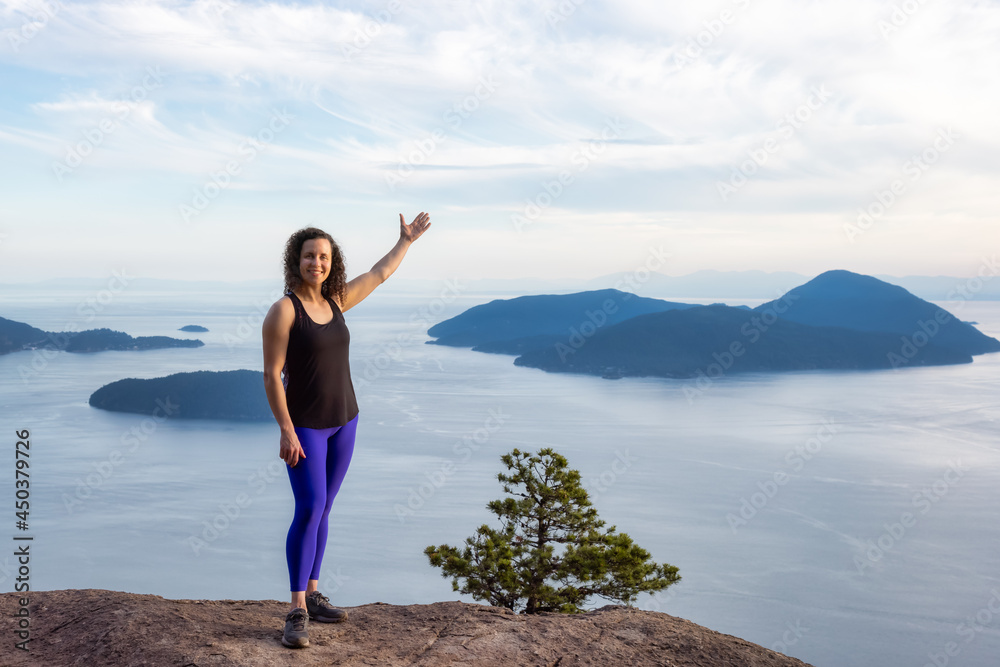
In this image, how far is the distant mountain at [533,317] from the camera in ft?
448

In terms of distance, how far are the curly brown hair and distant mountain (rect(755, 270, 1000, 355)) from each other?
13800cm

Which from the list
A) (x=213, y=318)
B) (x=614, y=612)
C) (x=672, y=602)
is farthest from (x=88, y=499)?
(x=213, y=318)

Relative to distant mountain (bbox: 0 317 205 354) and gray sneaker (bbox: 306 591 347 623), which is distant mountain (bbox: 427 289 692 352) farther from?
gray sneaker (bbox: 306 591 347 623)

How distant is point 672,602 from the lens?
3781 centimetres

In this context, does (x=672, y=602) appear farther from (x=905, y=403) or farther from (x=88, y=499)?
(x=905, y=403)

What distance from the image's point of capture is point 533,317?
146m

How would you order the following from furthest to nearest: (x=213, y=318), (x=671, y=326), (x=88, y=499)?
1. (x=213, y=318)
2. (x=671, y=326)
3. (x=88, y=499)

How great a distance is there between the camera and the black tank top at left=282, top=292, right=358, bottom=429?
2.77m

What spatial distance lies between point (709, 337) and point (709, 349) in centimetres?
255

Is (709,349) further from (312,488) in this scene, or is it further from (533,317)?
(312,488)

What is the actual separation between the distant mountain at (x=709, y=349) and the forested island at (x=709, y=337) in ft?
0.51

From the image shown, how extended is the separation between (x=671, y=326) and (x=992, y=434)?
5105cm

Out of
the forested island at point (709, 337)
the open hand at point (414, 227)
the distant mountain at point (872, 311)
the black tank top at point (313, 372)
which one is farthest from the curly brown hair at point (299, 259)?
the distant mountain at point (872, 311)

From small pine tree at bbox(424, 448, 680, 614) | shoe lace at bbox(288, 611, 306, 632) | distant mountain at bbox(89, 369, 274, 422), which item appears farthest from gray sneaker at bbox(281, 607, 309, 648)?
distant mountain at bbox(89, 369, 274, 422)
